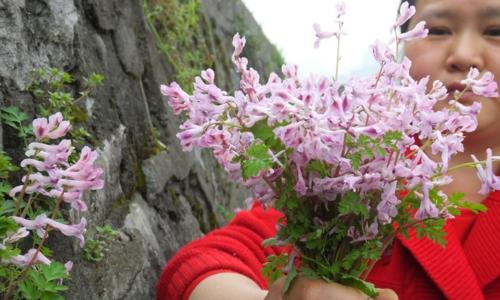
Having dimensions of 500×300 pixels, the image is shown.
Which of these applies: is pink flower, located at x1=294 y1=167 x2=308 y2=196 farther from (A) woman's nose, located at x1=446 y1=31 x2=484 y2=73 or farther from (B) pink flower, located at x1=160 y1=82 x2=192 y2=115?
(A) woman's nose, located at x1=446 y1=31 x2=484 y2=73

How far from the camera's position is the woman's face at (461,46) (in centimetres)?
212

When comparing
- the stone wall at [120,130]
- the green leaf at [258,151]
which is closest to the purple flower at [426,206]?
the green leaf at [258,151]

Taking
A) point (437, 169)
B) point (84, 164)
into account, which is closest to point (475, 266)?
point (437, 169)

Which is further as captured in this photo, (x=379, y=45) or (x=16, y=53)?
(x=16, y=53)

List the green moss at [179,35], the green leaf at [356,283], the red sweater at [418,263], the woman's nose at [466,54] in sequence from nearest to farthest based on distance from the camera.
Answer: the green leaf at [356,283], the red sweater at [418,263], the woman's nose at [466,54], the green moss at [179,35]

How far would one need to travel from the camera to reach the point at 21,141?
164 centimetres

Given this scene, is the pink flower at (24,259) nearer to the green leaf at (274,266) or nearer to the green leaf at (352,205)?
the green leaf at (274,266)

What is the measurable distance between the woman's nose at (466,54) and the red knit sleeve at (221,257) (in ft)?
3.02

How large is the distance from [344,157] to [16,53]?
0.98 meters

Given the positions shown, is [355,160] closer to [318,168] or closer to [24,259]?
[318,168]

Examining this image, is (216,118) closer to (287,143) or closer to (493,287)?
(287,143)

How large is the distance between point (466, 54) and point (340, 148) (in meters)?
1.05

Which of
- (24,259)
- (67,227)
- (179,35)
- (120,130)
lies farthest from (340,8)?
(179,35)

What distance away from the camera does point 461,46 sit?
212 cm
